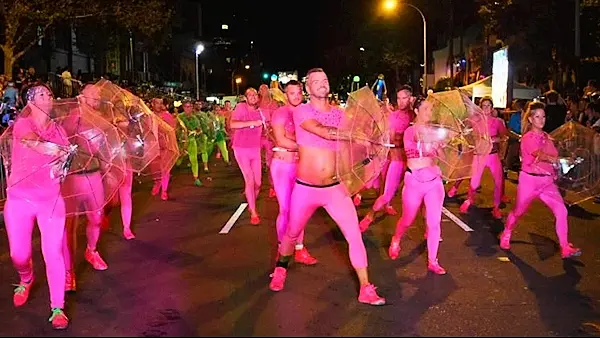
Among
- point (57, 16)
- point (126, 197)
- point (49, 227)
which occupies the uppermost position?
point (57, 16)

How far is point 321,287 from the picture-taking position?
664 centimetres

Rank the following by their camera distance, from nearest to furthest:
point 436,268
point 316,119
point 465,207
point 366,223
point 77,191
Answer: point 316,119, point 77,191, point 436,268, point 366,223, point 465,207

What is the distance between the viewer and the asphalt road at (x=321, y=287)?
549 centimetres

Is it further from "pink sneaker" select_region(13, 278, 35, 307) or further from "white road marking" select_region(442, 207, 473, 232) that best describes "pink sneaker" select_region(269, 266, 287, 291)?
"white road marking" select_region(442, 207, 473, 232)

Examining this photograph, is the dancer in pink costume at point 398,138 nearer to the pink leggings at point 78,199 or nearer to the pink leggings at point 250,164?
the pink leggings at point 250,164

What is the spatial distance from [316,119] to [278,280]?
1.59 m

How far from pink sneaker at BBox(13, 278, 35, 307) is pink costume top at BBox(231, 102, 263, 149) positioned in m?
3.95

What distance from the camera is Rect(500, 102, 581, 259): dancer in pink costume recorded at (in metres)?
7.58

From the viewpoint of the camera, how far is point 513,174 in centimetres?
1700

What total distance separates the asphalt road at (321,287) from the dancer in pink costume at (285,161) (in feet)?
1.22

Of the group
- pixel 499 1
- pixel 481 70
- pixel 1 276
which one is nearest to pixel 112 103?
pixel 1 276

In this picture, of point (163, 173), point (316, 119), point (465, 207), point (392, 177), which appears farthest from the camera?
point (163, 173)

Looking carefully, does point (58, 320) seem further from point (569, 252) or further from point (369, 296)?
point (569, 252)

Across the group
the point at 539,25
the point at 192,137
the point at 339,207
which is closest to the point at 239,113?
the point at 339,207
